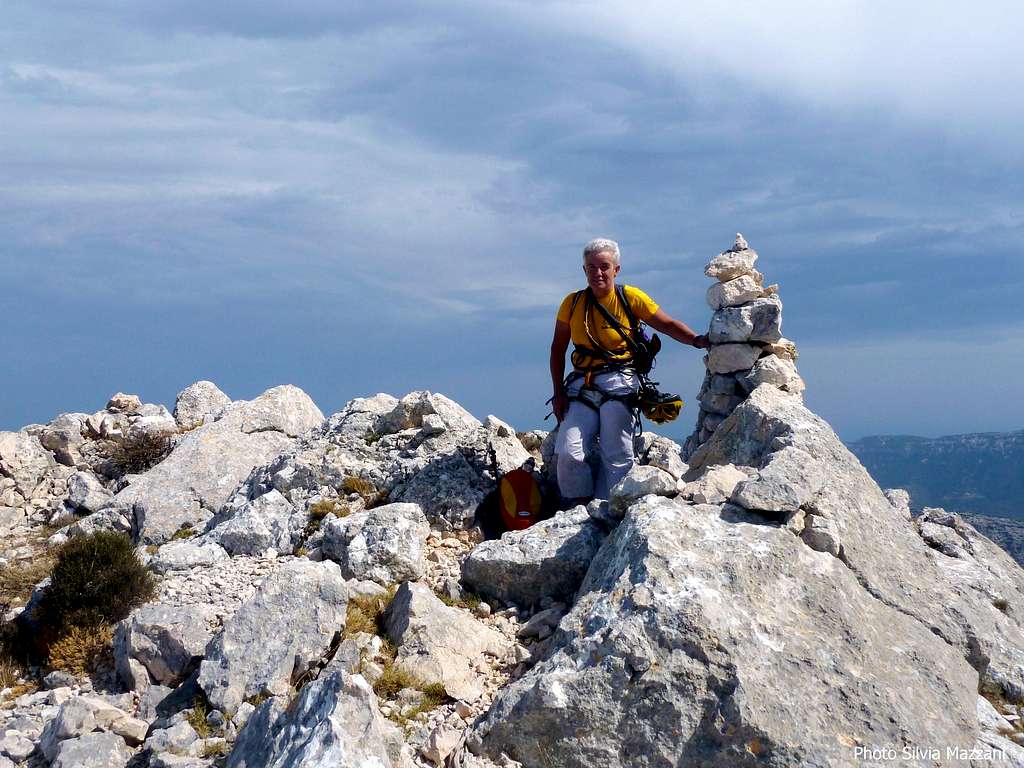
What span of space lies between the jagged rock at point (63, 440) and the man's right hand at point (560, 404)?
12.9 metres

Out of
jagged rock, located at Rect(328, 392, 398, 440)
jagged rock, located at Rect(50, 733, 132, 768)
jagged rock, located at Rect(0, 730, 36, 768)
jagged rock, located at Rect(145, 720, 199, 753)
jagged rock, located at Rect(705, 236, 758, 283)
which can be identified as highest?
jagged rock, located at Rect(705, 236, 758, 283)

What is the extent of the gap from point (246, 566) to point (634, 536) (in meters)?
5.00

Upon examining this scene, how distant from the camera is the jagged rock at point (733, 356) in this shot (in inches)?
452

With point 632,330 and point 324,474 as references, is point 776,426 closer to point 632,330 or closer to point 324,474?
point 632,330

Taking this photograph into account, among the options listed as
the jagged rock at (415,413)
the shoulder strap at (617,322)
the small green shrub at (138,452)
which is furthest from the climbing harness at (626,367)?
the small green shrub at (138,452)

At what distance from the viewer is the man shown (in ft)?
33.8

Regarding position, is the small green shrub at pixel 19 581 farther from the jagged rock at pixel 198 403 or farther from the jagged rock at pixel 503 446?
the jagged rock at pixel 198 403

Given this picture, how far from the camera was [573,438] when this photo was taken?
10.2m

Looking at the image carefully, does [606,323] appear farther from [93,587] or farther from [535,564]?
[93,587]

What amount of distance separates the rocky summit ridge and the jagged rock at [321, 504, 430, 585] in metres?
0.03

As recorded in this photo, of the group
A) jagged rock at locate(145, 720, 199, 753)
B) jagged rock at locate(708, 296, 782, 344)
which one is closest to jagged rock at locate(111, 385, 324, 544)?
jagged rock at locate(145, 720, 199, 753)

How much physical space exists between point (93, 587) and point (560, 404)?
5927mm

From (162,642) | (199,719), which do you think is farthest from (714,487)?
(162,642)

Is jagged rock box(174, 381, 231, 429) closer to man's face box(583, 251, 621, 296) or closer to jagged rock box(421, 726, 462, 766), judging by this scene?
man's face box(583, 251, 621, 296)
